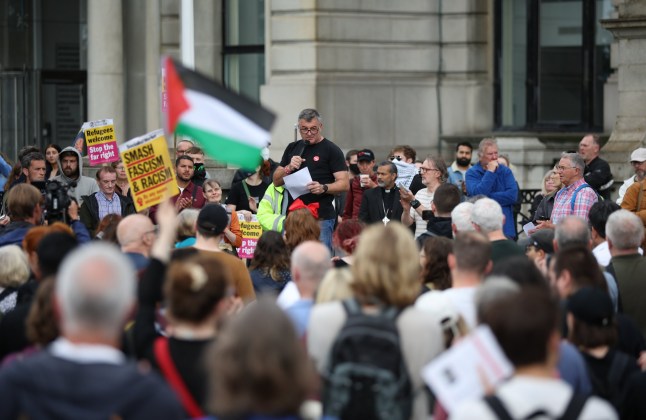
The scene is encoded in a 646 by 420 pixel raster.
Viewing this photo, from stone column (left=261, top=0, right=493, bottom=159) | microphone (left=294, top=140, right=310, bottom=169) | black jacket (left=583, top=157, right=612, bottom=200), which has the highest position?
stone column (left=261, top=0, right=493, bottom=159)

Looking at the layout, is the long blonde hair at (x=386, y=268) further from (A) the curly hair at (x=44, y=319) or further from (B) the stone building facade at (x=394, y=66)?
(B) the stone building facade at (x=394, y=66)

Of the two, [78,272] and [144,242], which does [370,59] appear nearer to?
[144,242]

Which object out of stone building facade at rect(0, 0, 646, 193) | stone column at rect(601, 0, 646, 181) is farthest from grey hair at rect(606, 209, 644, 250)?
stone building facade at rect(0, 0, 646, 193)

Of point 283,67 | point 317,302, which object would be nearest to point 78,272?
point 317,302

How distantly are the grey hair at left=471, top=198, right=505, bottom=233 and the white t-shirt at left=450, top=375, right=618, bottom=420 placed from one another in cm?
424

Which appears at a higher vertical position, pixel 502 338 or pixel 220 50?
pixel 220 50

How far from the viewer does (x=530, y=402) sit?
209 inches

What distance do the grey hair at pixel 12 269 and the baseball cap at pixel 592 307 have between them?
11.3 ft

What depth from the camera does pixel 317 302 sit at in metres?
7.09

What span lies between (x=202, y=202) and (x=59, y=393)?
32.2 feet

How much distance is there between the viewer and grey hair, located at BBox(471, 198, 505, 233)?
962 cm

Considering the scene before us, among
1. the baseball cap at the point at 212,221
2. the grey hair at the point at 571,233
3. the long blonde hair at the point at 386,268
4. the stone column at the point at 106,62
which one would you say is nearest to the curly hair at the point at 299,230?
the baseball cap at the point at 212,221

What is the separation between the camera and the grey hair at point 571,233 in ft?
29.8

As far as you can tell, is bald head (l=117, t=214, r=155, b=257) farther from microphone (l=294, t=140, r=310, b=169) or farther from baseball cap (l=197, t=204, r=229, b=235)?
microphone (l=294, t=140, r=310, b=169)
